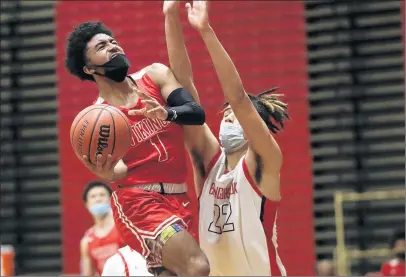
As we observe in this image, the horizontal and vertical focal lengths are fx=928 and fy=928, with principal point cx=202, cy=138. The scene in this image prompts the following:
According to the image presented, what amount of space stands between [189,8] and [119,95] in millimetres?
684

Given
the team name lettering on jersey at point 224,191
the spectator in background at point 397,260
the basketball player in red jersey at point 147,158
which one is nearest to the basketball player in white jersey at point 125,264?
the basketball player in red jersey at point 147,158

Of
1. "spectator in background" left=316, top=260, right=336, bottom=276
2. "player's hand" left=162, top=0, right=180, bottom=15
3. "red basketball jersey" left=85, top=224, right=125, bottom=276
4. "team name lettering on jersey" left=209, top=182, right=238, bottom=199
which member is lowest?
"spectator in background" left=316, top=260, right=336, bottom=276

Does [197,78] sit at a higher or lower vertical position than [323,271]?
higher

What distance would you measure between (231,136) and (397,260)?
4035 millimetres

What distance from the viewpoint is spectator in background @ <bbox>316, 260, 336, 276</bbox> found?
30.9 ft

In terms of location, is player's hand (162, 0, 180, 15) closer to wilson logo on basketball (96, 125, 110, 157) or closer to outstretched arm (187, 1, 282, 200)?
outstretched arm (187, 1, 282, 200)

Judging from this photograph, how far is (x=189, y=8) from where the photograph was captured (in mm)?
4359

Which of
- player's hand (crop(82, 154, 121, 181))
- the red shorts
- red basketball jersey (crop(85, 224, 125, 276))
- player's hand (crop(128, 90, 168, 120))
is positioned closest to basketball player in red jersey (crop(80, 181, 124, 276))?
red basketball jersey (crop(85, 224, 125, 276))

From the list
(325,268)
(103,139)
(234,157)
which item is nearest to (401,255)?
(325,268)

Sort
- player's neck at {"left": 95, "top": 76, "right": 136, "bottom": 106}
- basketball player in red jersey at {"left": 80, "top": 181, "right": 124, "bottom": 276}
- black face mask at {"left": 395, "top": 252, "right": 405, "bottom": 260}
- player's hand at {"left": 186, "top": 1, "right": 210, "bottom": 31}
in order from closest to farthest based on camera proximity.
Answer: player's hand at {"left": 186, "top": 1, "right": 210, "bottom": 31} < player's neck at {"left": 95, "top": 76, "right": 136, "bottom": 106} < basketball player in red jersey at {"left": 80, "top": 181, "right": 124, "bottom": 276} < black face mask at {"left": 395, "top": 252, "right": 405, "bottom": 260}

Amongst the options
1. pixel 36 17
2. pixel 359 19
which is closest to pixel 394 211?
pixel 359 19

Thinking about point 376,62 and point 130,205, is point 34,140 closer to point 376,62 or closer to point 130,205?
point 376,62

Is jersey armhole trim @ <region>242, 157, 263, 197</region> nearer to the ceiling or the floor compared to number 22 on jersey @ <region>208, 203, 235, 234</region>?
nearer to the ceiling

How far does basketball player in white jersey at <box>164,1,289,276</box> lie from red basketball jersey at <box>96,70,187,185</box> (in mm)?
177
